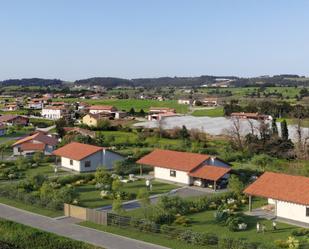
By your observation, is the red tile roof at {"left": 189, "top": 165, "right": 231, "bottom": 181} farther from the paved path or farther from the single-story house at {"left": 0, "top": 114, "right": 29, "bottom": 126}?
the single-story house at {"left": 0, "top": 114, "right": 29, "bottom": 126}

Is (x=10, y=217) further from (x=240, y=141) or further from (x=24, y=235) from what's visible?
(x=240, y=141)

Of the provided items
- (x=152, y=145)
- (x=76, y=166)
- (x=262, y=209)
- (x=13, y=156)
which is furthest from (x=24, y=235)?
(x=152, y=145)

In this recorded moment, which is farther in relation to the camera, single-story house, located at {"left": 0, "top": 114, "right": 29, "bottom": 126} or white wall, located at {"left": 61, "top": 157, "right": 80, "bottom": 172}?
single-story house, located at {"left": 0, "top": 114, "right": 29, "bottom": 126}

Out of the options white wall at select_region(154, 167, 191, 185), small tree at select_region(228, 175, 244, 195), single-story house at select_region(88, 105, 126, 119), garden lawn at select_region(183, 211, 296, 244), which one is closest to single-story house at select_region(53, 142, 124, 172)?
white wall at select_region(154, 167, 191, 185)

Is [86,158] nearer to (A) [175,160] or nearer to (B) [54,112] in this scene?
(A) [175,160]

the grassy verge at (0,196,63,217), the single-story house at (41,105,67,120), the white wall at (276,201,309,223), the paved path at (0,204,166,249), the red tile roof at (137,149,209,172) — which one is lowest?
the single-story house at (41,105,67,120)

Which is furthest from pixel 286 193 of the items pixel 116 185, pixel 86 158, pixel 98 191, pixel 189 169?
pixel 86 158

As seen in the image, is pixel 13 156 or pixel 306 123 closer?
pixel 13 156
